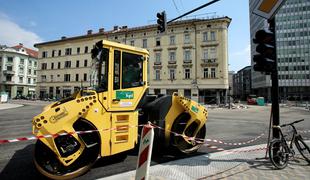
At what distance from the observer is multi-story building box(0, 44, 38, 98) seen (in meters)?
68.5

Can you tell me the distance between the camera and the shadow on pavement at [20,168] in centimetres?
417

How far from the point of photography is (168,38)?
3997 cm

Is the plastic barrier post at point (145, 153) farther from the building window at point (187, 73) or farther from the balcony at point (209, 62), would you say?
the building window at point (187, 73)

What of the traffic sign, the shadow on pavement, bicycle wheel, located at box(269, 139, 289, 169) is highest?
the traffic sign

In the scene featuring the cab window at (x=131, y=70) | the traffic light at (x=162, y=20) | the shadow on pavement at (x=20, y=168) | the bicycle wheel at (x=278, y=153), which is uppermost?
the traffic light at (x=162, y=20)

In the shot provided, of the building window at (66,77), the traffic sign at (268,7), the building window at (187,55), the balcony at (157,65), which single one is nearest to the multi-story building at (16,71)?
the building window at (66,77)

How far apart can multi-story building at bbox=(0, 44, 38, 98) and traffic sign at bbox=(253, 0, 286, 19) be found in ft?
245

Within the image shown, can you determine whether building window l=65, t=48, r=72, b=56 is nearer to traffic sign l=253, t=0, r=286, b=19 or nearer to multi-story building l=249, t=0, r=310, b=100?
traffic sign l=253, t=0, r=286, b=19

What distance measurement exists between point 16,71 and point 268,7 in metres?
83.7

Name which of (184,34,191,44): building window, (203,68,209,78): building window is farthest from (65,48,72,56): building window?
(203,68,209,78): building window

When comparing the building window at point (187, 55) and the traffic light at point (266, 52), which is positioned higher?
the building window at point (187, 55)

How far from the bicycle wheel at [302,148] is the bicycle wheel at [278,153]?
479mm

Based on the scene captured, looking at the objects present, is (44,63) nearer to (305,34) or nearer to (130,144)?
(130,144)

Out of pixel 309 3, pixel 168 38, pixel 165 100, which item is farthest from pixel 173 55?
pixel 309 3
